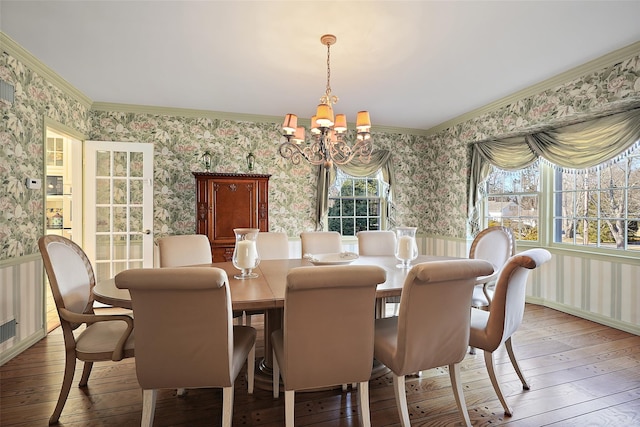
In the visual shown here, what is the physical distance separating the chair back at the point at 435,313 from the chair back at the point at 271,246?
177 centimetres

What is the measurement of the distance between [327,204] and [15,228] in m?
3.41

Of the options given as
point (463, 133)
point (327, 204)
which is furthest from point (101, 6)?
point (463, 133)

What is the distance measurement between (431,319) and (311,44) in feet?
7.22

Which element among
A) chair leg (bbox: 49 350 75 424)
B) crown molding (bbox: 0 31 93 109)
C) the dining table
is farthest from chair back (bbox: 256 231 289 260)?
crown molding (bbox: 0 31 93 109)

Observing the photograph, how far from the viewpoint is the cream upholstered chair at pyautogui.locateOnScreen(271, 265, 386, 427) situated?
140 centimetres

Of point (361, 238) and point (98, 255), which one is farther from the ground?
point (361, 238)

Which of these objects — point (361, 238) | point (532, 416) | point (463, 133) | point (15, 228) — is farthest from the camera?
point (463, 133)

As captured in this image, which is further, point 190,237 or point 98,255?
point 98,255

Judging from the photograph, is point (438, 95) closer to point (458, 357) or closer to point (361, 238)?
point (361, 238)

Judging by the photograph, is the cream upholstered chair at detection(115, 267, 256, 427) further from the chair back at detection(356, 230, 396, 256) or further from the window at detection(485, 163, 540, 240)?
the window at detection(485, 163, 540, 240)

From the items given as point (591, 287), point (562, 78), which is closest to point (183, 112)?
point (562, 78)

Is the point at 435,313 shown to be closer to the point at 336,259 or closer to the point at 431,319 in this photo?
the point at 431,319

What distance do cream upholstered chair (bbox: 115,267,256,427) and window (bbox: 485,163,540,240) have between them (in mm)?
4049

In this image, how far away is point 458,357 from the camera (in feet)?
5.77
